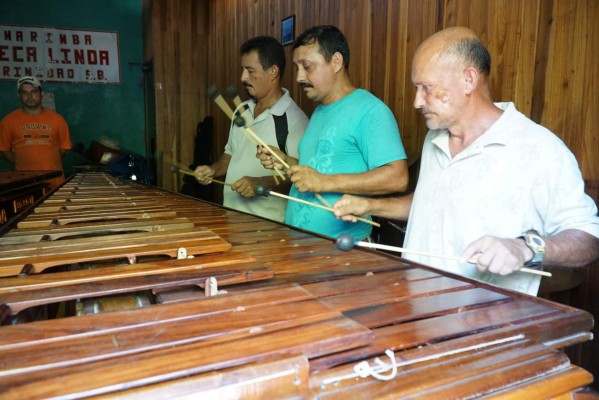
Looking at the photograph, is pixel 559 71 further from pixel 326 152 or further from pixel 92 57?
pixel 92 57

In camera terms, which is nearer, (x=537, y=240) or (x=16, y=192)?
(x=537, y=240)

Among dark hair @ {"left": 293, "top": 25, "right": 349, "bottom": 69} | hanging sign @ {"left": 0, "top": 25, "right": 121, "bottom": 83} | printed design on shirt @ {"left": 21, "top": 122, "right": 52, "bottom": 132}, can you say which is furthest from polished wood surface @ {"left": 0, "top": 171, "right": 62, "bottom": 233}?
hanging sign @ {"left": 0, "top": 25, "right": 121, "bottom": 83}

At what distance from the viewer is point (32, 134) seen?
577cm

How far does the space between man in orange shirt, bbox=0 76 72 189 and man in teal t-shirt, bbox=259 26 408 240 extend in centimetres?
428

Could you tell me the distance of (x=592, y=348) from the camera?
2174 millimetres

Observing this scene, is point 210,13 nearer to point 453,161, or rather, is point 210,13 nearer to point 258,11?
point 258,11

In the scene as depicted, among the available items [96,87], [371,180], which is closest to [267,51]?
[371,180]

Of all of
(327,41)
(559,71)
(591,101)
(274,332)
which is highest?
(327,41)

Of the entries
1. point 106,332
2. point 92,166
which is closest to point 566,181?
point 106,332

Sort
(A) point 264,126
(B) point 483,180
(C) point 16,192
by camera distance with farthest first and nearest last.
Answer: (C) point 16,192 < (A) point 264,126 < (B) point 483,180

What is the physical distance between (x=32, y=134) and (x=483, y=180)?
5.84 m

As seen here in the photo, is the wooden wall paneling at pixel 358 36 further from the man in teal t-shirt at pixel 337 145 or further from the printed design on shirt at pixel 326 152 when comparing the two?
the printed design on shirt at pixel 326 152

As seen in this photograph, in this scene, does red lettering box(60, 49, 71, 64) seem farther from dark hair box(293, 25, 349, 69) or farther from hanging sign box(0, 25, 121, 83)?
dark hair box(293, 25, 349, 69)

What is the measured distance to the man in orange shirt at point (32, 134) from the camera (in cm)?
566
